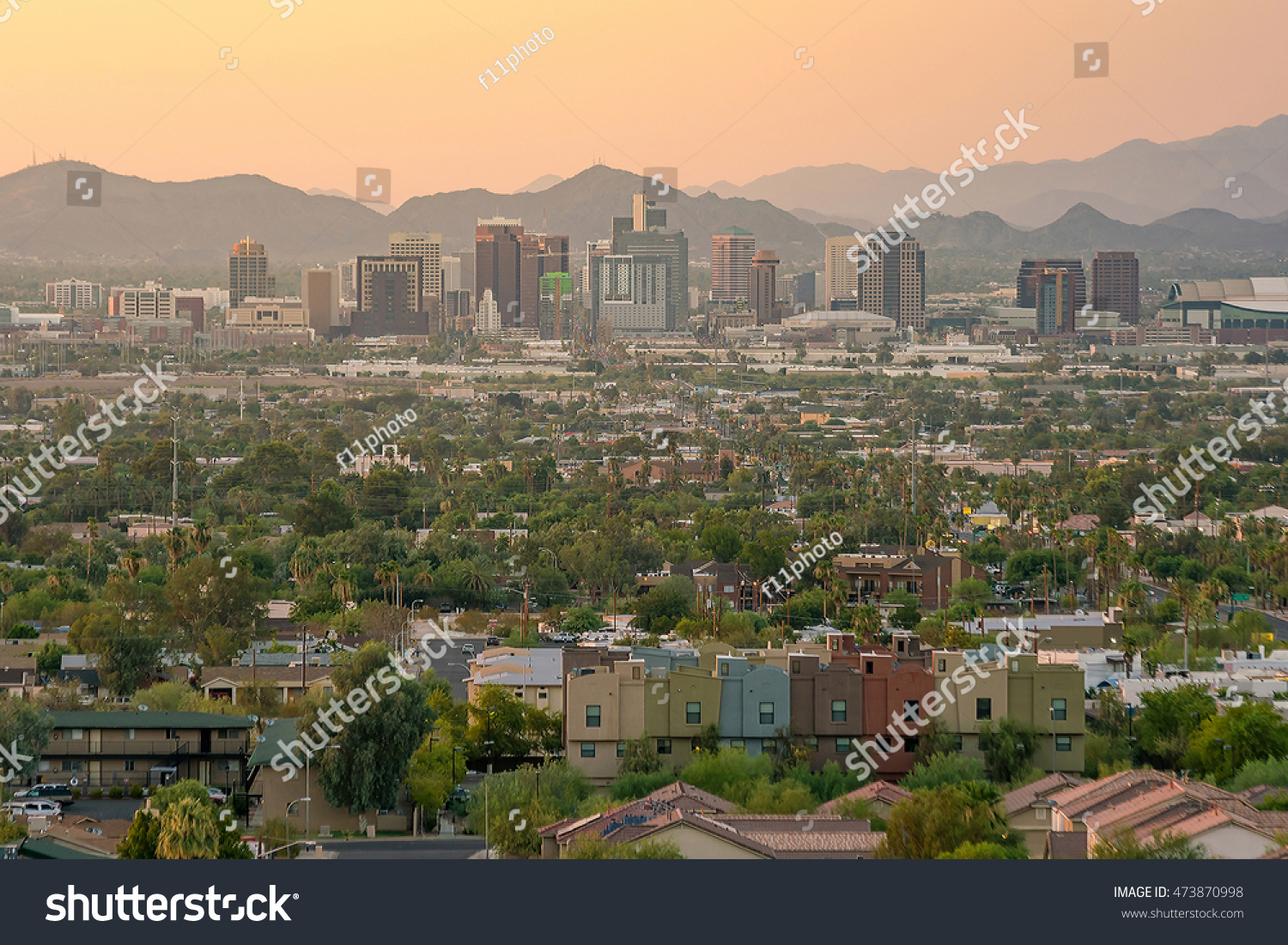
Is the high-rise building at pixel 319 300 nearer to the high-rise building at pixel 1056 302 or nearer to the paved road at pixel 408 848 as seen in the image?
the high-rise building at pixel 1056 302

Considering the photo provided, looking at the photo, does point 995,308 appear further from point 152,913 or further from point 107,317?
point 152,913

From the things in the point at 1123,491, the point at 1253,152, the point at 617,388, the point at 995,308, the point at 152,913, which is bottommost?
the point at 152,913

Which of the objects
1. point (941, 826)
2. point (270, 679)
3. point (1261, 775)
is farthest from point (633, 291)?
point (941, 826)

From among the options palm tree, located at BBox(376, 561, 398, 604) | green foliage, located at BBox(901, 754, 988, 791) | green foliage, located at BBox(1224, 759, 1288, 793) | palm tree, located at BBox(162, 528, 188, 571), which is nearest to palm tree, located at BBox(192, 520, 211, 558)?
palm tree, located at BBox(162, 528, 188, 571)

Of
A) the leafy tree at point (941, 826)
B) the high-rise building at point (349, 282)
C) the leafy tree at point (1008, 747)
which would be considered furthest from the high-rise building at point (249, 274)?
the leafy tree at point (941, 826)

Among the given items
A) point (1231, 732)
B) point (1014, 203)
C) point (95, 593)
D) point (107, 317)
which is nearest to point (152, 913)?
point (1231, 732)

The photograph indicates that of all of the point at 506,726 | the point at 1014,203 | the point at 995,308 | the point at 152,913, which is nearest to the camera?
the point at 152,913
